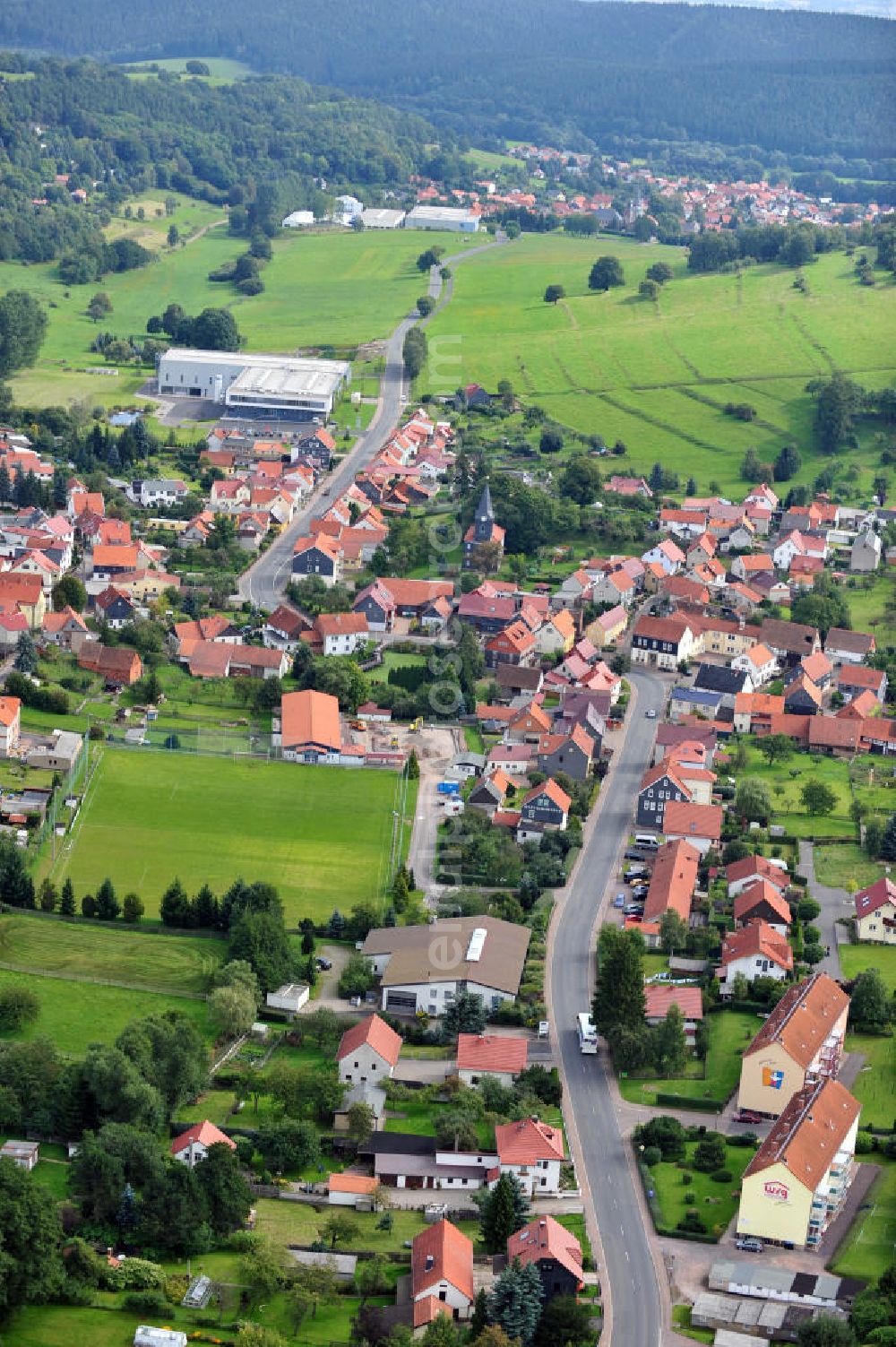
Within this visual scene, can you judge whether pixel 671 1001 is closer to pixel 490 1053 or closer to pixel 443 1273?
pixel 490 1053

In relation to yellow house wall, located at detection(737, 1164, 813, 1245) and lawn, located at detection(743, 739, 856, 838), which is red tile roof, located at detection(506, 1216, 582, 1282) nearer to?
yellow house wall, located at detection(737, 1164, 813, 1245)

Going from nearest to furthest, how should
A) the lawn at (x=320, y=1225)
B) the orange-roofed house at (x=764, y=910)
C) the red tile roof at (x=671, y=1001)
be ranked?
the lawn at (x=320, y=1225) → the red tile roof at (x=671, y=1001) → the orange-roofed house at (x=764, y=910)

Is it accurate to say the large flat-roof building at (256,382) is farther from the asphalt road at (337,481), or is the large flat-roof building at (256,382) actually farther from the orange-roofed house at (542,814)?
the orange-roofed house at (542,814)

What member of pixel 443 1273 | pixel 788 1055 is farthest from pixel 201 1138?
pixel 788 1055

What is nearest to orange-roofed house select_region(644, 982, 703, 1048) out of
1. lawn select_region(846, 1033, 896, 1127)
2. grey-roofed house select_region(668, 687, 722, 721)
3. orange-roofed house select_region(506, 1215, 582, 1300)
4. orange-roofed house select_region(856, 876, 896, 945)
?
lawn select_region(846, 1033, 896, 1127)

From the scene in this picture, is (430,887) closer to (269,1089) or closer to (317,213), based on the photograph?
(269,1089)

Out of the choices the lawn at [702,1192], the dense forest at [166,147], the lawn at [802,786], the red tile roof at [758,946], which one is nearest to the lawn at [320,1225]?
the lawn at [702,1192]
